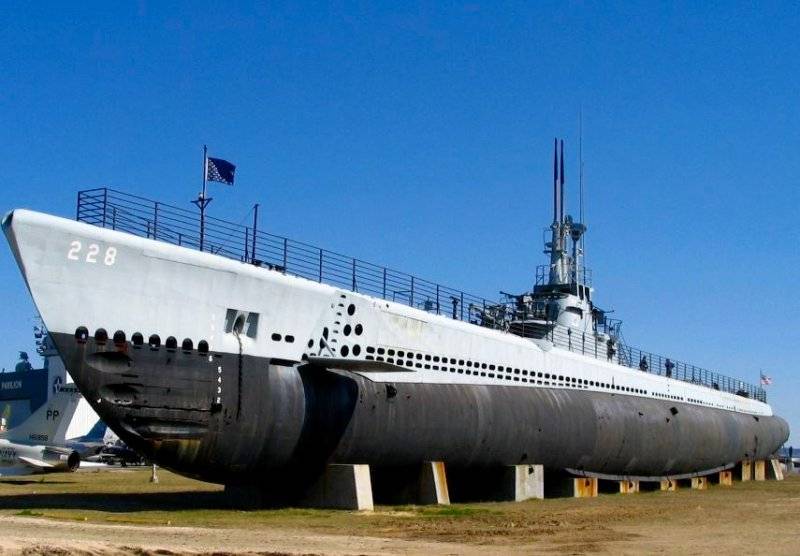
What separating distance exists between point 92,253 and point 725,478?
2850cm

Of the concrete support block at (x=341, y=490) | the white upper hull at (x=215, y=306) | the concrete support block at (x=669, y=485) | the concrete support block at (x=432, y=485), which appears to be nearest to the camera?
the white upper hull at (x=215, y=306)

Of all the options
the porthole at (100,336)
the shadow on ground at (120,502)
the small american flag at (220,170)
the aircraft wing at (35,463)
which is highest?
the small american flag at (220,170)

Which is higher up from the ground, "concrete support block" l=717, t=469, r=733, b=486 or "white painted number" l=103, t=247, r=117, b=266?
"white painted number" l=103, t=247, r=117, b=266

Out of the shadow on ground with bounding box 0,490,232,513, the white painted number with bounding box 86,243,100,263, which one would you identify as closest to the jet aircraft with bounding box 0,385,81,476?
the shadow on ground with bounding box 0,490,232,513

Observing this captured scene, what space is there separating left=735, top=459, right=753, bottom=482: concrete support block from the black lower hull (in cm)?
1565

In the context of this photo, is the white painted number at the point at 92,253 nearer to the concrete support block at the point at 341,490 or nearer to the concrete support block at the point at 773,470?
the concrete support block at the point at 341,490

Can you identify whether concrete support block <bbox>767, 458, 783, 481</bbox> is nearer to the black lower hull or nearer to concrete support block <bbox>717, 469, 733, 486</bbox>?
concrete support block <bbox>717, 469, 733, 486</bbox>

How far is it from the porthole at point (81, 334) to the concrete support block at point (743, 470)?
30.1 metres

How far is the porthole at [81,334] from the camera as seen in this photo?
50.7 feet

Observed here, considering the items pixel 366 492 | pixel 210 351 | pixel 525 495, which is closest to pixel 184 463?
pixel 210 351

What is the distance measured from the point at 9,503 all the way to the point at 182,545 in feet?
28.1

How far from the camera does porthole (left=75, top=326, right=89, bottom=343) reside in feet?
50.7

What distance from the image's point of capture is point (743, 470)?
3925 cm

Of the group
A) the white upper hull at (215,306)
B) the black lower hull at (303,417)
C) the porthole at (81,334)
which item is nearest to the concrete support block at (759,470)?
the black lower hull at (303,417)
